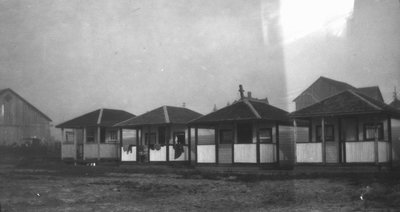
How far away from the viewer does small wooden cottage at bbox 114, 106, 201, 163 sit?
105 feet

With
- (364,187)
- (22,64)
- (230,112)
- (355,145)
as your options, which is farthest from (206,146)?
(22,64)

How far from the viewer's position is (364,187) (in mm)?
15570

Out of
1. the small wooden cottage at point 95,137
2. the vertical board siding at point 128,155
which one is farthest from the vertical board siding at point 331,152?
the small wooden cottage at point 95,137

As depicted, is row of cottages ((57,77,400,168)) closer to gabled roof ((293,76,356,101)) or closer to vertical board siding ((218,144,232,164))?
vertical board siding ((218,144,232,164))

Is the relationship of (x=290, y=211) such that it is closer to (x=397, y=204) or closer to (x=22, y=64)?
(x=397, y=204)

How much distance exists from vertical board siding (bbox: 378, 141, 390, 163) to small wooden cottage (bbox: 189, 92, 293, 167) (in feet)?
19.3

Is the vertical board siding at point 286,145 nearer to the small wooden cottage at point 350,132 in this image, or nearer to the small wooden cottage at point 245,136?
the small wooden cottage at point 245,136

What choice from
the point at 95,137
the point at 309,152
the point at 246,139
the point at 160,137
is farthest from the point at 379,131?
the point at 95,137

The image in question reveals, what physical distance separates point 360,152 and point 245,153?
653cm

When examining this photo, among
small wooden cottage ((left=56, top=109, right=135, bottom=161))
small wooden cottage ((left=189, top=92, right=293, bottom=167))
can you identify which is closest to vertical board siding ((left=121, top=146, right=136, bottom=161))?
small wooden cottage ((left=56, top=109, right=135, bottom=161))

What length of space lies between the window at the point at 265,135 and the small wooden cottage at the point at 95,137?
12.9 metres

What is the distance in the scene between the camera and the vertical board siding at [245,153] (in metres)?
26.6

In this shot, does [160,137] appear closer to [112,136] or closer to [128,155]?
[128,155]

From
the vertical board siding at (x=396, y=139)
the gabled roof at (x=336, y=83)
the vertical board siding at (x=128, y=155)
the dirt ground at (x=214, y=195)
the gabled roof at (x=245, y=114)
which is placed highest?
the gabled roof at (x=336, y=83)
